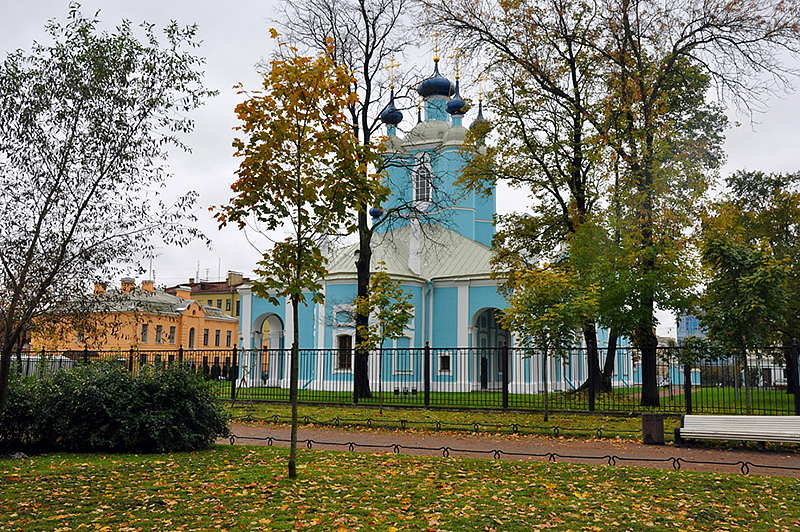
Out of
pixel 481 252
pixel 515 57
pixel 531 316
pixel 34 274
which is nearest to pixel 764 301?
pixel 531 316

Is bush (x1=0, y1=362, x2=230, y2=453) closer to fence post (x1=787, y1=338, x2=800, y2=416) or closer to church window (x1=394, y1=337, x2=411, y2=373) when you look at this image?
fence post (x1=787, y1=338, x2=800, y2=416)

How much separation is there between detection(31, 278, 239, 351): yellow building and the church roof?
6867 mm

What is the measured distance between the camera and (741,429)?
11.4m

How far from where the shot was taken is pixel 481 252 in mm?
34688

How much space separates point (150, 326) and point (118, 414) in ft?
137

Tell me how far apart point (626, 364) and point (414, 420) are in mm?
23760

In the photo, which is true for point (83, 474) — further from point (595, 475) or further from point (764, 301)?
point (764, 301)

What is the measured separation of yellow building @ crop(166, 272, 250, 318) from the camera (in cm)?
6844

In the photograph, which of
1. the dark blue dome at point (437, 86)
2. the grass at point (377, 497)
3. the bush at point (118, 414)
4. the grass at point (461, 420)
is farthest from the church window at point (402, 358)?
the grass at point (377, 497)

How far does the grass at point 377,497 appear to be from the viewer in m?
6.48

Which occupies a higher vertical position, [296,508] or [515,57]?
[515,57]

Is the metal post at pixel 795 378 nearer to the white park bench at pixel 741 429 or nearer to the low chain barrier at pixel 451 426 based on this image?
the white park bench at pixel 741 429

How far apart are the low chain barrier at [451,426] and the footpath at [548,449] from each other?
36 centimetres

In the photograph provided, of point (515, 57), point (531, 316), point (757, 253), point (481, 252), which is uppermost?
point (515, 57)
